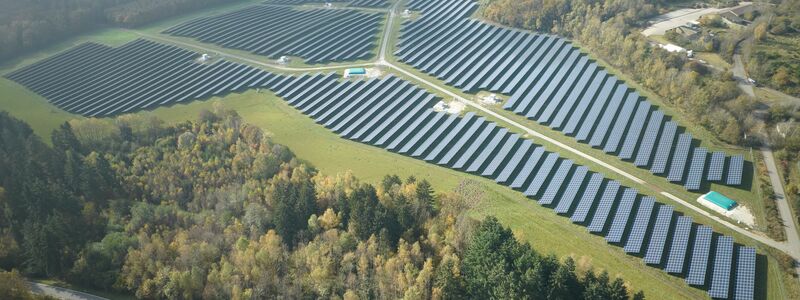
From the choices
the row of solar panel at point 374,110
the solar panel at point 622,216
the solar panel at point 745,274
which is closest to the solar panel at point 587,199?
the row of solar panel at point 374,110

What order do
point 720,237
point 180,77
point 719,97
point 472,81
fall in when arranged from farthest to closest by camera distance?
point 180,77, point 472,81, point 719,97, point 720,237

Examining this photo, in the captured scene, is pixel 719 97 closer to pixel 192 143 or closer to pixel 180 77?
pixel 192 143

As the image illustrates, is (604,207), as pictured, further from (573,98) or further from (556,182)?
(573,98)

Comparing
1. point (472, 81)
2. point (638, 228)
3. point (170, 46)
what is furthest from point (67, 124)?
point (638, 228)

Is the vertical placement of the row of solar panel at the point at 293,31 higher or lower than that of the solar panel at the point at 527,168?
higher

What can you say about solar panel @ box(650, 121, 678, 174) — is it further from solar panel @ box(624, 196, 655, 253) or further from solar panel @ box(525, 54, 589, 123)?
solar panel @ box(525, 54, 589, 123)

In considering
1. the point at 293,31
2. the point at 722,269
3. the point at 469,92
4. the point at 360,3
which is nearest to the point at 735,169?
the point at 722,269

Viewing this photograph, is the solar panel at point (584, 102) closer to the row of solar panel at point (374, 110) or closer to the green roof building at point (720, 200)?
the row of solar panel at point (374, 110)
